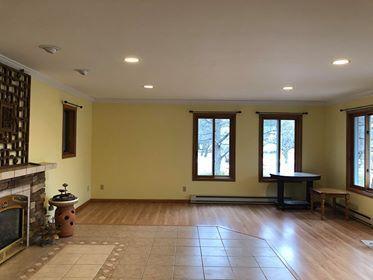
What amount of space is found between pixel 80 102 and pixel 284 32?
15.3ft

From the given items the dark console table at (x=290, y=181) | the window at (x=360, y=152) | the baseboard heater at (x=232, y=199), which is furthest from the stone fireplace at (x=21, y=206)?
the window at (x=360, y=152)

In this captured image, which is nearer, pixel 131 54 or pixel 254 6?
pixel 254 6

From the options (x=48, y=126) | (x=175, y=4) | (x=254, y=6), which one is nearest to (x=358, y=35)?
(x=254, y=6)

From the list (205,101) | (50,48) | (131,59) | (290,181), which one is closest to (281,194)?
(290,181)

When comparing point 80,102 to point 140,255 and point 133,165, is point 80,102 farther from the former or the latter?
point 140,255

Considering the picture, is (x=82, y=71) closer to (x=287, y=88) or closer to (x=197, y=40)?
(x=197, y=40)

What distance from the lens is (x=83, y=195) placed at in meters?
6.63

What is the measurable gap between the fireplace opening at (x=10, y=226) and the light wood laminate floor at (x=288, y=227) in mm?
1491

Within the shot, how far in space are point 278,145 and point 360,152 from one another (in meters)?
1.69

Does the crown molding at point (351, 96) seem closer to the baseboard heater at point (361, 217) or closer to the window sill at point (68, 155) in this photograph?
the baseboard heater at point (361, 217)

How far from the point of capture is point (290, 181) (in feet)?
21.0

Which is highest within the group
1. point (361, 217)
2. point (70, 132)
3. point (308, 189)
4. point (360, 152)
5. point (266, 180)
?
point (70, 132)

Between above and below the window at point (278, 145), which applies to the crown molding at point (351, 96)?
above

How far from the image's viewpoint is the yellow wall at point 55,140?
4.45 m
